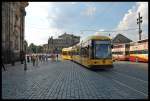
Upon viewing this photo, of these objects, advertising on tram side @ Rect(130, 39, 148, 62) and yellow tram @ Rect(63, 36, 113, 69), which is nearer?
yellow tram @ Rect(63, 36, 113, 69)

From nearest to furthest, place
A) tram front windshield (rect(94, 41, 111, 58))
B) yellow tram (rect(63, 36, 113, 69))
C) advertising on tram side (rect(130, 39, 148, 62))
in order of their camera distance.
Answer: yellow tram (rect(63, 36, 113, 69)), tram front windshield (rect(94, 41, 111, 58)), advertising on tram side (rect(130, 39, 148, 62))

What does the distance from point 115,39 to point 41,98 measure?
146287mm

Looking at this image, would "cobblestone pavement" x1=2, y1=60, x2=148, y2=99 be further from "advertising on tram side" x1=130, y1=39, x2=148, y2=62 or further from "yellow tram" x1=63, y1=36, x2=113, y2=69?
"advertising on tram side" x1=130, y1=39, x2=148, y2=62

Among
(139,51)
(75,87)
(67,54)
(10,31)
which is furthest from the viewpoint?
(67,54)

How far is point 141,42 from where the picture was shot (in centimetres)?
5109

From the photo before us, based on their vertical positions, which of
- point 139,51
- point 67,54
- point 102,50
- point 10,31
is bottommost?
point 67,54

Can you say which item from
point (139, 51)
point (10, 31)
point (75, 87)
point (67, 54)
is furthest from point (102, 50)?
point (67, 54)

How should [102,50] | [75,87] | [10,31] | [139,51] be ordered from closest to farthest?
1. [75,87]
2. [102,50]
3. [10,31]
4. [139,51]

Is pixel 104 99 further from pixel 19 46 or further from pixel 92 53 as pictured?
pixel 19 46

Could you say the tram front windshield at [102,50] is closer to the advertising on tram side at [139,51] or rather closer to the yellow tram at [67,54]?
the advertising on tram side at [139,51]

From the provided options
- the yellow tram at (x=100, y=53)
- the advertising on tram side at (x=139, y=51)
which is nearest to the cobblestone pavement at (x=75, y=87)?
the yellow tram at (x=100, y=53)

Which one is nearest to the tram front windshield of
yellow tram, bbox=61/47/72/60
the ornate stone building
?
the ornate stone building

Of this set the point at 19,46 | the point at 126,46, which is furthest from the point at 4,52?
the point at 126,46

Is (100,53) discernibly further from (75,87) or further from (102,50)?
(75,87)
